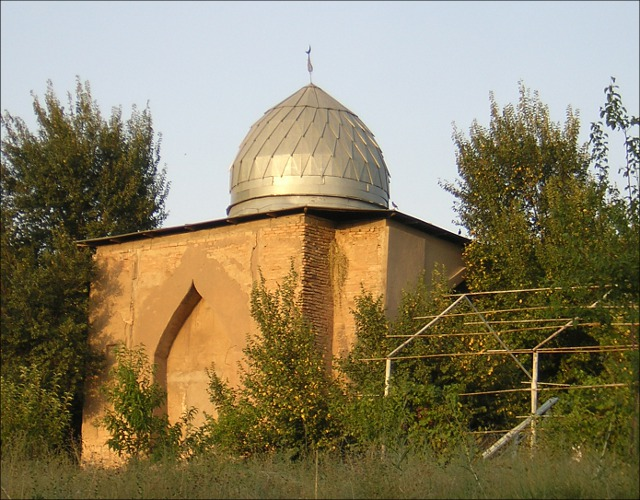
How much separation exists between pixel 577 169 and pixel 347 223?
553 cm

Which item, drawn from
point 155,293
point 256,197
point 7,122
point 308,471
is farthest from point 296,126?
point 308,471

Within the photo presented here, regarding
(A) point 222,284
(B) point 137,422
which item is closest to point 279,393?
(B) point 137,422

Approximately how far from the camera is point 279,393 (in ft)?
48.9

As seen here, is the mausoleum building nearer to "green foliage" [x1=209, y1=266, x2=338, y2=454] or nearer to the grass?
"green foliage" [x1=209, y1=266, x2=338, y2=454]

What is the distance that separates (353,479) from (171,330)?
26.5 ft

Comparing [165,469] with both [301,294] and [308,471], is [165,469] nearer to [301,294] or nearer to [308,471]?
[308,471]

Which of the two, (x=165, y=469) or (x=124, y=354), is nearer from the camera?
(x=165, y=469)

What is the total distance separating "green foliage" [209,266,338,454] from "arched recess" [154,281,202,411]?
7.76 ft

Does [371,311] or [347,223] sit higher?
[347,223]

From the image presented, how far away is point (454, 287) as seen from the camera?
18266 millimetres

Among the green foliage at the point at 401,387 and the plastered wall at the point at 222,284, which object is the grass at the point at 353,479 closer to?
the green foliage at the point at 401,387

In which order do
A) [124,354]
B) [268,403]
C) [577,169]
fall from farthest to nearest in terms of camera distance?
[577,169]
[124,354]
[268,403]

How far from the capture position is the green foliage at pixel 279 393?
48.4ft

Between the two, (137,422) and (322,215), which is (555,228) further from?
(137,422)
